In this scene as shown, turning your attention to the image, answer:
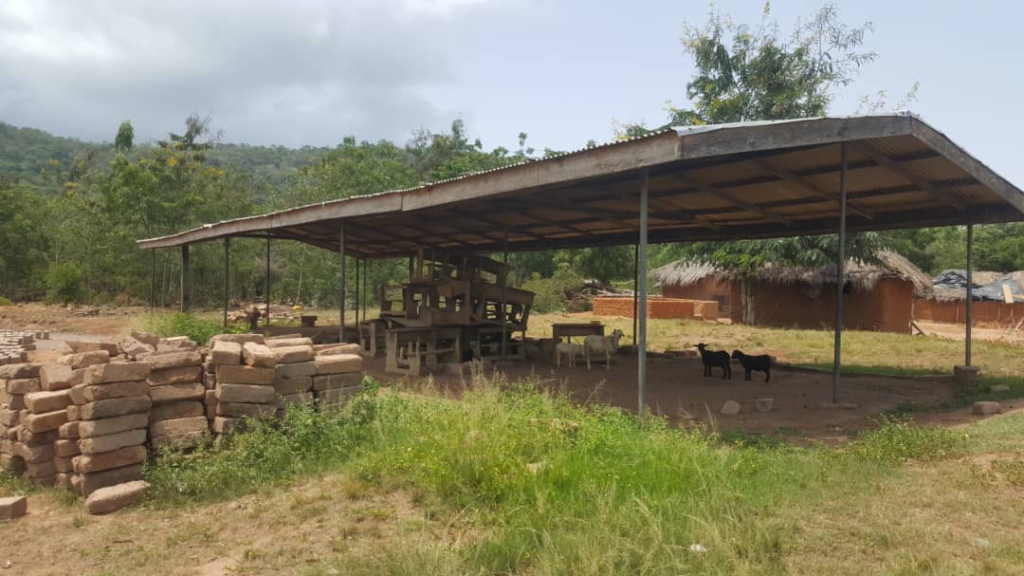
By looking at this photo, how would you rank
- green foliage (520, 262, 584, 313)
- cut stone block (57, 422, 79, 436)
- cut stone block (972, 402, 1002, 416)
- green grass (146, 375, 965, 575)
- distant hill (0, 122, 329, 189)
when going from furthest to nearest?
distant hill (0, 122, 329, 189), green foliage (520, 262, 584, 313), cut stone block (972, 402, 1002, 416), cut stone block (57, 422, 79, 436), green grass (146, 375, 965, 575)

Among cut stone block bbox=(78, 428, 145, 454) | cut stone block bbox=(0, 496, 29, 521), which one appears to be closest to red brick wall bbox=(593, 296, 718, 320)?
cut stone block bbox=(78, 428, 145, 454)

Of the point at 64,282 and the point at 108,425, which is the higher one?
the point at 64,282


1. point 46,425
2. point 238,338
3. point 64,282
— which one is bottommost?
point 46,425

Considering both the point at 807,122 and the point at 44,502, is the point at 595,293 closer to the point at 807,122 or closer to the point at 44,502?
the point at 807,122

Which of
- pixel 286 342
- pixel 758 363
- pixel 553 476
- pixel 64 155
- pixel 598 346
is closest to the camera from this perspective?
pixel 553 476

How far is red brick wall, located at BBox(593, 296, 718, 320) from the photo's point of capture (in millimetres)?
26812

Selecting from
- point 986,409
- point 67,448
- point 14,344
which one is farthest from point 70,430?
point 14,344

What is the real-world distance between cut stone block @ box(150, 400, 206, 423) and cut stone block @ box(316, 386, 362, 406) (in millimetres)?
1199

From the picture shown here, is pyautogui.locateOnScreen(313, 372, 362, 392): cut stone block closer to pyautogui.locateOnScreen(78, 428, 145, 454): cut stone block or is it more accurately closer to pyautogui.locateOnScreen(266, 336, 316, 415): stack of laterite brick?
pyautogui.locateOnScreen(266, 336, 316, 415): stack of laterite brick

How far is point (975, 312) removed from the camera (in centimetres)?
2611

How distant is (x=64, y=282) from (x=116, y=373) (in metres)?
27.2

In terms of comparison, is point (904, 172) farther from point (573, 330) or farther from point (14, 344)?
point (14, 344)

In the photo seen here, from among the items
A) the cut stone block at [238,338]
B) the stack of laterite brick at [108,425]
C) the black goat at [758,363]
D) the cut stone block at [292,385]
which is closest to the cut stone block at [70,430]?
the stack of laterite brick at [108,425]

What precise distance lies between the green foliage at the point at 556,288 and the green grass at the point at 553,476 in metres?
24.2
